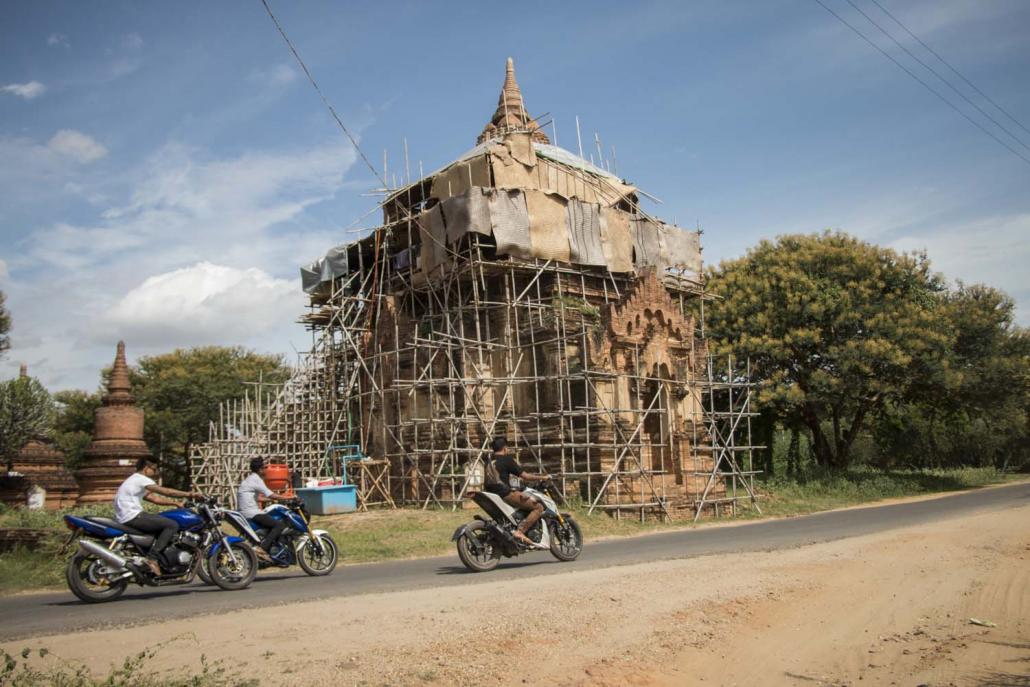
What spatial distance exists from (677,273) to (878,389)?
8.23 meters

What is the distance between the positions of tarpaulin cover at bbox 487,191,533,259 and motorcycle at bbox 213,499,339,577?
13.6 m

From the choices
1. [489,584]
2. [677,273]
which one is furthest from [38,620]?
[677,273]

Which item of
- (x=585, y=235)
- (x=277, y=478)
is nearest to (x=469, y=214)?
(x=585, y=235)

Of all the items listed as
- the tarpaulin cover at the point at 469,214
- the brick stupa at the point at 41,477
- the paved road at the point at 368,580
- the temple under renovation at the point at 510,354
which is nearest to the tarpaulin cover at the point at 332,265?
the temple under renovation at the point at 510,354

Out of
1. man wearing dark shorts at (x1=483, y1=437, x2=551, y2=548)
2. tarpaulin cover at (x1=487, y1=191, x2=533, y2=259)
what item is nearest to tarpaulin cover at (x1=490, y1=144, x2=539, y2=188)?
tarpaulin cover at (x1=487, y1=191, x2=533, y2=259)

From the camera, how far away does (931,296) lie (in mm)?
31438

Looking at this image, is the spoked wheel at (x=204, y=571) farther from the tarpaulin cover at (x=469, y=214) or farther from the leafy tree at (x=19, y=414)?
the leafy tree at (x=19, y=414)

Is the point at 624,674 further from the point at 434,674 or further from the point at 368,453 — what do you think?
the point at 368,453

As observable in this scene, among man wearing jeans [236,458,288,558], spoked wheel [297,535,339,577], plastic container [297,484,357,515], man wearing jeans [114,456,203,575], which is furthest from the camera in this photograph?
plastic container [297,484,357,515]

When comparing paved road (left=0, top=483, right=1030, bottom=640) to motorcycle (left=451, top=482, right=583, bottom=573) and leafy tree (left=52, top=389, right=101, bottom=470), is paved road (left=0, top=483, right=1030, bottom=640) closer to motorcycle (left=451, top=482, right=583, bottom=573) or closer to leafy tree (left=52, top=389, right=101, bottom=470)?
motorcycle (left=451, top=482, right=583, bottom=573)

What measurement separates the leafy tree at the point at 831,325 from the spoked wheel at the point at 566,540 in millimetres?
19214

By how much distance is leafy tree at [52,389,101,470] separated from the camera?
42.3m

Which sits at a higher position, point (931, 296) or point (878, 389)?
point (931, 296)

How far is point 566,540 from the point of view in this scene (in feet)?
38.2
